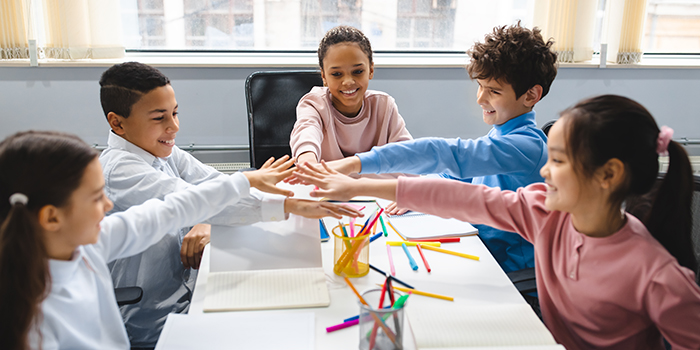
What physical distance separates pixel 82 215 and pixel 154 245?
21.5 inches

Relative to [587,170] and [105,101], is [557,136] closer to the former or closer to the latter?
[587,170]

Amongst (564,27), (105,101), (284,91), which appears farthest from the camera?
(564,27)

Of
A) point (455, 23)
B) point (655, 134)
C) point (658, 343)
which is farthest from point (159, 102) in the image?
point (455, 23)

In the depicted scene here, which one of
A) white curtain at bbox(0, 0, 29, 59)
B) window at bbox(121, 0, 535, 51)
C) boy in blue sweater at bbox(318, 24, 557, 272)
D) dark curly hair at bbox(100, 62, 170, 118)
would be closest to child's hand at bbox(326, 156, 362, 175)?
boy in blue sweater at bbox(318, 24, 557, 272)

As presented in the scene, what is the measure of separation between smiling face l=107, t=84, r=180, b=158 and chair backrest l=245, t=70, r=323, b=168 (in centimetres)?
83

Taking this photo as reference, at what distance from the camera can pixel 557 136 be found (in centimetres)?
99

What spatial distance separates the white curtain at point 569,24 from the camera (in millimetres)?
2867

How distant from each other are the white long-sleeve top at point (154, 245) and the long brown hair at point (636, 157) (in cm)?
74

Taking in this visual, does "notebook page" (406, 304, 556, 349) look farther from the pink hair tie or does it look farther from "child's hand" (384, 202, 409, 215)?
"child's hand" (384, 202, 409, 215)

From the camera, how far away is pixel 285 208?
130cm

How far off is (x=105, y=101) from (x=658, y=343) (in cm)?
155

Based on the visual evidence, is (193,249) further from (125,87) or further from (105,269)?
(125,87)

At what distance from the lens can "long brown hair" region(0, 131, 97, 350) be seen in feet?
2.50

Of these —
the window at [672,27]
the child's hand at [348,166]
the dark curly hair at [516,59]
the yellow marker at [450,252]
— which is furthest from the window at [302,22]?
the yellow marker at [450,252]
